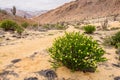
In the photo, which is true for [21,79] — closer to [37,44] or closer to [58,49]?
[58,49]

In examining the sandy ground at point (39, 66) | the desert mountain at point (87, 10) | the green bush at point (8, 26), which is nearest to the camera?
the sandy ground at point (39, 66)

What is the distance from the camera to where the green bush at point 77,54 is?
968 centimetres

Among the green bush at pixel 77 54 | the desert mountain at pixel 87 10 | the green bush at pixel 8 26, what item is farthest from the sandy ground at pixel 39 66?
the desert mountain at pixel 87 10

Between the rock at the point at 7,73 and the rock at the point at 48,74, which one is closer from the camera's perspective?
the rock at the point at 48,74

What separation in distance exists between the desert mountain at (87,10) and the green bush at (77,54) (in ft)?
262

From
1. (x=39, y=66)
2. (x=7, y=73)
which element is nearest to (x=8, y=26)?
(x=39, y=66)

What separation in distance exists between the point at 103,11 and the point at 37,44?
84441 millimetres

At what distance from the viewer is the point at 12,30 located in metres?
21.6

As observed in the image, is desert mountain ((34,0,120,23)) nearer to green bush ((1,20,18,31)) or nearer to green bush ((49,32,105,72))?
green bush ((1,20,18,31))

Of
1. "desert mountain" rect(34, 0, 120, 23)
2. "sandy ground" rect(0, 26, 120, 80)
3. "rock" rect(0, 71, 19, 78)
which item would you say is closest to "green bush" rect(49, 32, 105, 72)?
"sandy ground" rect(0, 26, 120, 80)

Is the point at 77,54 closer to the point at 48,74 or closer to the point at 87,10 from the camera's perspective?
the point at 48,74

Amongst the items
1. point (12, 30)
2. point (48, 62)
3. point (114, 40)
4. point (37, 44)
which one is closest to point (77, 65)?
point (48, 62)

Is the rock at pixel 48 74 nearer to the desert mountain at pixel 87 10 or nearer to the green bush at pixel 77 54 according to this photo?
the green bush at pixel 77 54

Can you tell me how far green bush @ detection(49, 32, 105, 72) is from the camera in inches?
381
